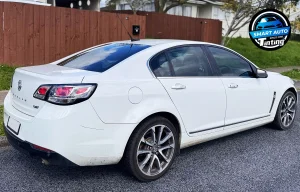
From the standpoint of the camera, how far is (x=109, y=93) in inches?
127

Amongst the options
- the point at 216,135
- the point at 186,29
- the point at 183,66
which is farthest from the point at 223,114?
the point at 186,29

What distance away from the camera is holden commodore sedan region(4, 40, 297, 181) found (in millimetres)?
3104

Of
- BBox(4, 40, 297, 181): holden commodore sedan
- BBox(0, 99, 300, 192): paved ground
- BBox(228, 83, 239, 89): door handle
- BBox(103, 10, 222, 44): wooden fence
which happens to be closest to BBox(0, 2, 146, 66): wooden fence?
BBox(0, 99, 300, 192): paved ground

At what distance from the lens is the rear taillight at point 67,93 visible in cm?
308

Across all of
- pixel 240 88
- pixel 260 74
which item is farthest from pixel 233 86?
pixel 260 74

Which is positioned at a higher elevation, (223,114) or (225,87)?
(225,87)

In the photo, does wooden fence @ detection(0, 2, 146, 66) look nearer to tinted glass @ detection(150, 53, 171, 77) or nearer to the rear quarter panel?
tinted glass @ detection(150, 53, 171, 77)

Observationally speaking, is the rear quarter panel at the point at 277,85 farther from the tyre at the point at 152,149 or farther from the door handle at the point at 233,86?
the tyre at the point at 152,149

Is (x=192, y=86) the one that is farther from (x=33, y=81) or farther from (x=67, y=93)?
(x=33, y=81)

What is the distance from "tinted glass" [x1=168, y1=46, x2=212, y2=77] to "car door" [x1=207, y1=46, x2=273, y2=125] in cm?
20

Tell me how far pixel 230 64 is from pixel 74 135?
2.54m

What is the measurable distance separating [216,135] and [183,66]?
3.38 feet

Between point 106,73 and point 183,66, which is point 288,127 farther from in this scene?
point 106,73

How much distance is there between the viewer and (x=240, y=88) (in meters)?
4.59
